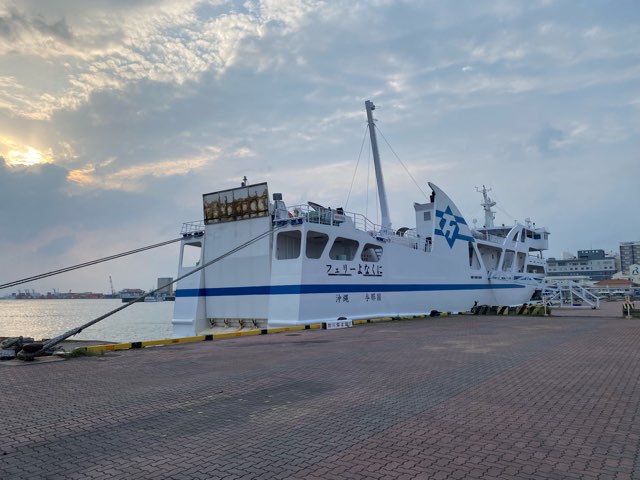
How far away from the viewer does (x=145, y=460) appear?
4.66m

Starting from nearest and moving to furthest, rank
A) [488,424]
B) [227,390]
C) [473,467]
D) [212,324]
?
[473,467]
[488,424]
[227,390]
[212,324]

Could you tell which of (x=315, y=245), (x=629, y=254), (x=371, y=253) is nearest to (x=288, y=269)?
(x=315, y=245)

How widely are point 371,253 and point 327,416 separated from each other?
18.1 m

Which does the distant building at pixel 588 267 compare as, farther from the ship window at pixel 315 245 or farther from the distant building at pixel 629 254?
the ship window at pixel 315 245

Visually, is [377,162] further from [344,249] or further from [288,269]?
[288,269]

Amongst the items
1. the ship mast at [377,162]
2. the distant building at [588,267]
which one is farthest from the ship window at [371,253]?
the distant building at [588,267]

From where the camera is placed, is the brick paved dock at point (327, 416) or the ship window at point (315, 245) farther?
the ship window at point (315, 245)

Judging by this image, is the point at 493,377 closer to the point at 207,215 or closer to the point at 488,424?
the point at 488,424

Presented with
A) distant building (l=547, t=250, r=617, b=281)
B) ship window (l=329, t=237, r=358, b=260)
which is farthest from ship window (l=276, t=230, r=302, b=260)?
distant building (l=547, t=250, r=617, b=281)

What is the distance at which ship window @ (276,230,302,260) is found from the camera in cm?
2139

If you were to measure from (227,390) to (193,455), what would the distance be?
3.10m

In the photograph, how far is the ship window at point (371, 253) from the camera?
23875 mm

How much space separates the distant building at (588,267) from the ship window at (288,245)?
6165 inches

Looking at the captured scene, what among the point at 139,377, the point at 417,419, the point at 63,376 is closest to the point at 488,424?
the point at 417,419
